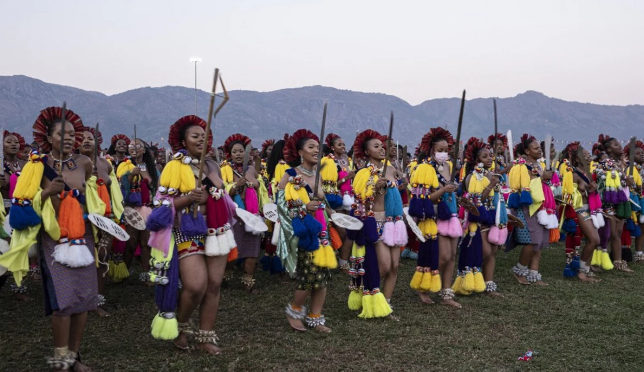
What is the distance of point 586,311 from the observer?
23.7 ft

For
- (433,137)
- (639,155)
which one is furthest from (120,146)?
(639,155)

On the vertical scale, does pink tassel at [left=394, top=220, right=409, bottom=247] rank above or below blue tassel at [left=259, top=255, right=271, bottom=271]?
above

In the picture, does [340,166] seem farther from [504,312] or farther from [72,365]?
[72,365]

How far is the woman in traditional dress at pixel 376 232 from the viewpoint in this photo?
6535 mm

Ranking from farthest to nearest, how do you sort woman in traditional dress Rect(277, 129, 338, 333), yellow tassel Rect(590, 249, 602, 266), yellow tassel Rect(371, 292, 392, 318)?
yellow tassel Rect(590, 249, 602, 266), yellow tassel Rect(371, 292, 392, 318), woman in traditional dress Rect(277, 129, 338, 333)

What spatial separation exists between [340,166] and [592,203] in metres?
4.48

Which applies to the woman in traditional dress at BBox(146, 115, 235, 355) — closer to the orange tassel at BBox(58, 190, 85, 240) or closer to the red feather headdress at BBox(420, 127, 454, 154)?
the orange tassel at BBox(58, 190, 85, 240)

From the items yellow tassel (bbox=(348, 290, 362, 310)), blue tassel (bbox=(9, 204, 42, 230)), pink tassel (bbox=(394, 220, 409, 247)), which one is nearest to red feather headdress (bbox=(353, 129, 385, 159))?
pink tassel (bbox=(394, 220, 409, 247))

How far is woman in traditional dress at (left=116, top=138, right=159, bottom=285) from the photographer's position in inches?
335

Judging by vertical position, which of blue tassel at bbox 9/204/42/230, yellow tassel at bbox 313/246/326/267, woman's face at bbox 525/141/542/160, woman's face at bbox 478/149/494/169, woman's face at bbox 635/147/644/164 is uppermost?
woman's face at bbox 635/147/644/164

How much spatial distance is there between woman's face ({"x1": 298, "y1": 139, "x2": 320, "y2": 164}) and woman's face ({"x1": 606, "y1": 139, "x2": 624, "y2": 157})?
Answer: 7095mm

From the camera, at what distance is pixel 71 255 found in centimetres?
449

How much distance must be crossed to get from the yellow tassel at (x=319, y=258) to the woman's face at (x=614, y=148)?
7.37m

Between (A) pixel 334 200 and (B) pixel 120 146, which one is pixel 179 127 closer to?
(A) pixel 334 200
